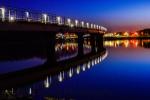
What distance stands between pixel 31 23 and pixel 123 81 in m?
12.1

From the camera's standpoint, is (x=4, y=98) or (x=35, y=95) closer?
(x=4, y=98)

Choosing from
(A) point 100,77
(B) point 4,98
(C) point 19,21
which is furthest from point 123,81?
(B) point 4,98

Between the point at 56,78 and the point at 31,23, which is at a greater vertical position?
the point at 31,23

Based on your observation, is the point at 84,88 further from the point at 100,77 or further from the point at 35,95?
the point at 100,77

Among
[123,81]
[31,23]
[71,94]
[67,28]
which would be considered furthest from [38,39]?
[71,94]

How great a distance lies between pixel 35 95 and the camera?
82.4 feet

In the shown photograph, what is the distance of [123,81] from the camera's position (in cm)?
3516

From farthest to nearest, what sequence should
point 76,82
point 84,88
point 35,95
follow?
point 76,82 < point 84,88 < point 35,95

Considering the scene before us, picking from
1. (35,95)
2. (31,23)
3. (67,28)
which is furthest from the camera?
(67,28)

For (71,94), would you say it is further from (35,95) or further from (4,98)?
(4,98)

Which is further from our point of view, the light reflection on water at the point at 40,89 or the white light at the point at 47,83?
the white light at the point at 47,83

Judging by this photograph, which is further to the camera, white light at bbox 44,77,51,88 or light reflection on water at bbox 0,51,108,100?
white light at bbox 44,77,51,88

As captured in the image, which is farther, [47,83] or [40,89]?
[47,83]

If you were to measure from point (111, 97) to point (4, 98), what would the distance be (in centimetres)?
767
